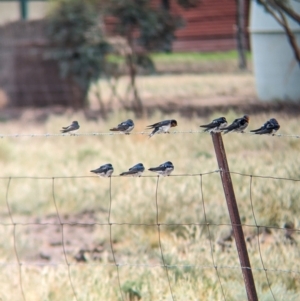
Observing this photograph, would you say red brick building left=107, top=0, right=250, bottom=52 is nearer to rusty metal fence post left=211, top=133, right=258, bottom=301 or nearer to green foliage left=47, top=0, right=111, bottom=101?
green foliage left=47, top=0, right=111, bottom=101

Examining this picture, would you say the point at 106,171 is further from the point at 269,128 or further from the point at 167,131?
the point at 269,128

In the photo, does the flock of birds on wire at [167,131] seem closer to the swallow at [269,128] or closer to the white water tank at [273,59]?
the swallow at [269,128]

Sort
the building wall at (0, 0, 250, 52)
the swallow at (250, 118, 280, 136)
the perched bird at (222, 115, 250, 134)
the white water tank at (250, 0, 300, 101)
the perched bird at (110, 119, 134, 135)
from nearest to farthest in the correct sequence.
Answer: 1. the perched bird at (222, 115, 250, 134)
2. the swallow at (250, 118, 280, 136)
3. the perched bird at (110, 119, 134, 135)
4. the white water tank at (250, 0, 300, 101)
5. the building wall at (0, 0, 250, 52)

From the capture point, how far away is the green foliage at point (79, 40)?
17781 mm

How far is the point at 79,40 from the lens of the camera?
59.0ft

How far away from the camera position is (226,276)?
6.32 meters

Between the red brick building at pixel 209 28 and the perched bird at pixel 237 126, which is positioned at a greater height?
the perched bird at pixel 237 126

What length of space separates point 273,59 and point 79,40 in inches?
151

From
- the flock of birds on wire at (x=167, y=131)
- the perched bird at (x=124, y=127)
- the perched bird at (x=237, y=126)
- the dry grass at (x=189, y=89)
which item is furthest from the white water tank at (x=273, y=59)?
the perched bird at (x=237, y=126)

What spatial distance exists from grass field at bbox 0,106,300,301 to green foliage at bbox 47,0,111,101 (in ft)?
11.2

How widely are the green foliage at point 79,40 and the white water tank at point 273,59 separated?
2.99 m

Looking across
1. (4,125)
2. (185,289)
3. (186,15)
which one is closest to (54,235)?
(185,289)

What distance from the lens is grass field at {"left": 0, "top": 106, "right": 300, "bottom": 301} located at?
243 inches

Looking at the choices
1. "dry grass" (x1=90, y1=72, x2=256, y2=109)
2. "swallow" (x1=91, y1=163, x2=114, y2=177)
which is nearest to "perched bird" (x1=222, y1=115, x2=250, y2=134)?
"swallow" (x1=91, y1=163, x2=114, y2=177)
